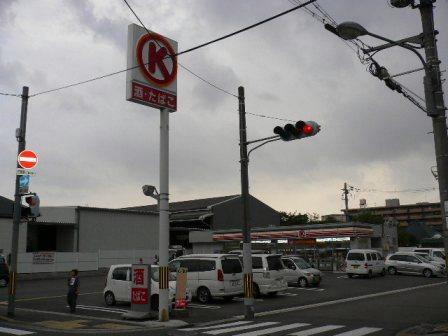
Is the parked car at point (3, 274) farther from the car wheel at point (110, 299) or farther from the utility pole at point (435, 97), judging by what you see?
the utility pole at point (435, 97)

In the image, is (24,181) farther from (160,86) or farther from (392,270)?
(392,270)

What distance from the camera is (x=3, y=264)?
29.8 metres

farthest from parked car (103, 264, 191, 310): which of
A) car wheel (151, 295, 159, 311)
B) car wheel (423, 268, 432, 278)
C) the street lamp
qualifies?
car wheel (423, 268, 432, 278)

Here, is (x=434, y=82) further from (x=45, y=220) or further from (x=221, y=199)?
(x=221, y=199)

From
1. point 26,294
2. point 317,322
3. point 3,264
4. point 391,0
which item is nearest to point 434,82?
point 391,0

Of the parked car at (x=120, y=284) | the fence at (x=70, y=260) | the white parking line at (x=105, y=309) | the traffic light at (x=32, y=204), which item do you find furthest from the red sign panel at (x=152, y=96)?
the fence at (x=70, y=260)

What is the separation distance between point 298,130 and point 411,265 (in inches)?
983

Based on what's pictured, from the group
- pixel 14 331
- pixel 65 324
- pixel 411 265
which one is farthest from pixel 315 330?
pixel 411 265

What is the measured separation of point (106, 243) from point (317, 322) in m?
34.8

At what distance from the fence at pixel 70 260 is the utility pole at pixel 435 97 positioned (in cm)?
3052

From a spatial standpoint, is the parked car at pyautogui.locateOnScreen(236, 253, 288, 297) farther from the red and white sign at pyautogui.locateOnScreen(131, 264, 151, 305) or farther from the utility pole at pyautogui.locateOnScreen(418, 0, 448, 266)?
the utility pole at pyautogui.locateOnScreen(418, 0, 448, 266)

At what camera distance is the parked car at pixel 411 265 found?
1337 inches

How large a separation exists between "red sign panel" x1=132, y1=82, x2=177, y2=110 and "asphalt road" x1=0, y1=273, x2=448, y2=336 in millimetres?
6829

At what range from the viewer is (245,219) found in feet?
53.9
